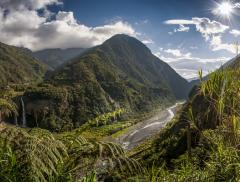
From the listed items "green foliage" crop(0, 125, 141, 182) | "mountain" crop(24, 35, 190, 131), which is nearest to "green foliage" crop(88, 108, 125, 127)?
"mountain" crop(24, 35, 190, 131)

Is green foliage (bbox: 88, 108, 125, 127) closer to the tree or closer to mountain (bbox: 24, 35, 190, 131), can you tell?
mountain (bbox: 24, 35, 190, 131)

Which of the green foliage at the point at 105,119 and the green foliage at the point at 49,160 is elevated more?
the green foliage at the point at 49,160

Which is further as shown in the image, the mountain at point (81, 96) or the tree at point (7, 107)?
the mountain at point (81, 96)

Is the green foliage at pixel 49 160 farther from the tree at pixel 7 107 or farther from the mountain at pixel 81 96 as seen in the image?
the mountain at pixel 81 96

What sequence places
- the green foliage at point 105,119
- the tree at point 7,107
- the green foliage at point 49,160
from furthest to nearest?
the green foliage at point 105,119 < the tree at point 7,107 < the green foliage at point 49,160

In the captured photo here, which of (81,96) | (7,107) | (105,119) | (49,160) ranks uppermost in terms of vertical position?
(81,96)

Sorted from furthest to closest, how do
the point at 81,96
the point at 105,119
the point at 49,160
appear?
the point at 81,96, the point at 105,119, the point at 49,160

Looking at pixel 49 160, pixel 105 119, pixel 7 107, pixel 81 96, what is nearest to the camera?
pixel 49 160

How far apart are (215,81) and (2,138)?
10.5 feet

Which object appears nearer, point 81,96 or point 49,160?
point 49,160

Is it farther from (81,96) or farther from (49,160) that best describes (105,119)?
(49,160)

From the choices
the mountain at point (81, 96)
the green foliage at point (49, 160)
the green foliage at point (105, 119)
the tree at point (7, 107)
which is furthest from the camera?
the mountain at point (81, 96)

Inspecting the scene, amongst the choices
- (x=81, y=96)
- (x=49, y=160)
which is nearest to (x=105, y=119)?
(x=81, y=96)

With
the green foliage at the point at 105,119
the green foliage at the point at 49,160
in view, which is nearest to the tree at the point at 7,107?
the green foliage at the point at 49,160
